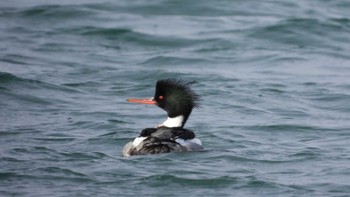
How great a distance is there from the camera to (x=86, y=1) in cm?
2308

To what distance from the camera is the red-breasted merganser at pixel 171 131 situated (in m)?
10.2

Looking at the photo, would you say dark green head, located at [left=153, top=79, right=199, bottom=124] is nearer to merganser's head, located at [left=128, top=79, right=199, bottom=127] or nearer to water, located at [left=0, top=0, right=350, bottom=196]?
merganser's head, located at [left=128, top=79, right=199, bottom=127]

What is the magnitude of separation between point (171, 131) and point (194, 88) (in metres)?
5.34

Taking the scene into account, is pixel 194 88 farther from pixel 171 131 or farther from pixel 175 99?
pixel 171 131

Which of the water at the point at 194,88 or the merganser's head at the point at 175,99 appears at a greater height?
the merganser's head at the point at 175,99

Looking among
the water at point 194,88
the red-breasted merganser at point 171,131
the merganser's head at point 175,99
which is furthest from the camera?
the merganser's head at point 175,99

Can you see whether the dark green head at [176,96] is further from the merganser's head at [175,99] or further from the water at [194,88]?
the water at [194,88]

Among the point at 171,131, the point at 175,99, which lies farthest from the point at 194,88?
the point at 171,131

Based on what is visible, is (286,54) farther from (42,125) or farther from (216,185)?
(216,185)

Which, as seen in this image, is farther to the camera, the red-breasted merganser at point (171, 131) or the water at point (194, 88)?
the red-breasted merganser at point (171, 131)

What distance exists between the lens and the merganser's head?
11.0 metres

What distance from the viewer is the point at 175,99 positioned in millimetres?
11039

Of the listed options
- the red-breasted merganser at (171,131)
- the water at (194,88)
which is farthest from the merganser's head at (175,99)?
the water at (194,88)

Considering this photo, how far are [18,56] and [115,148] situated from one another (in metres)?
6.60
